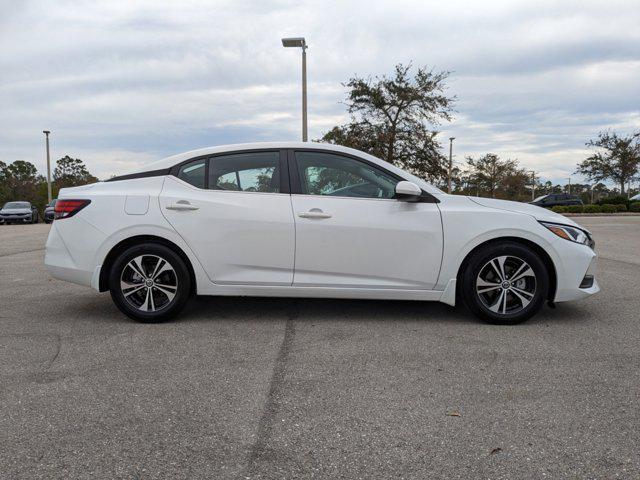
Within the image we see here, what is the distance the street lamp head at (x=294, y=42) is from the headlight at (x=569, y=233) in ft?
41.2

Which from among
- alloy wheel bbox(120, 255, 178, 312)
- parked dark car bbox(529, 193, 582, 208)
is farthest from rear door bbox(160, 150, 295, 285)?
parked dark car bbox(529, 193, 582, 208)

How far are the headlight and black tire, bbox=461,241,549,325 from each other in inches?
10.5

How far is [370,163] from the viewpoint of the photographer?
4852 mm

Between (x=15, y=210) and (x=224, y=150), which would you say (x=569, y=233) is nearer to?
(x=224, y=150)

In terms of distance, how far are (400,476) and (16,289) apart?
5.81 metres

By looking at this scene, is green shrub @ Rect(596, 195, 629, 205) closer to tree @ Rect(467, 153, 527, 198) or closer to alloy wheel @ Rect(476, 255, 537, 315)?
tree @ Rect(467, 153, 527, 198)

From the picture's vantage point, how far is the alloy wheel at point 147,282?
471 cm

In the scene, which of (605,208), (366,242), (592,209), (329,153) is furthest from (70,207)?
(605,208)

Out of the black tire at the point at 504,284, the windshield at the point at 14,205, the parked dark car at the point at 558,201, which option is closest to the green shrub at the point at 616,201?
the parked dark car at the point at 558,201

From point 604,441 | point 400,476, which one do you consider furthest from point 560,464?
point 400,476

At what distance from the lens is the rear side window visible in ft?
15.9

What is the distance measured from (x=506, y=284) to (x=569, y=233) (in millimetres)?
714

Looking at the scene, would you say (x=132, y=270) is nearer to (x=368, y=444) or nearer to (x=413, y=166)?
(x=368, y=444)

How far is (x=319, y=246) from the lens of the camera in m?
4.64
